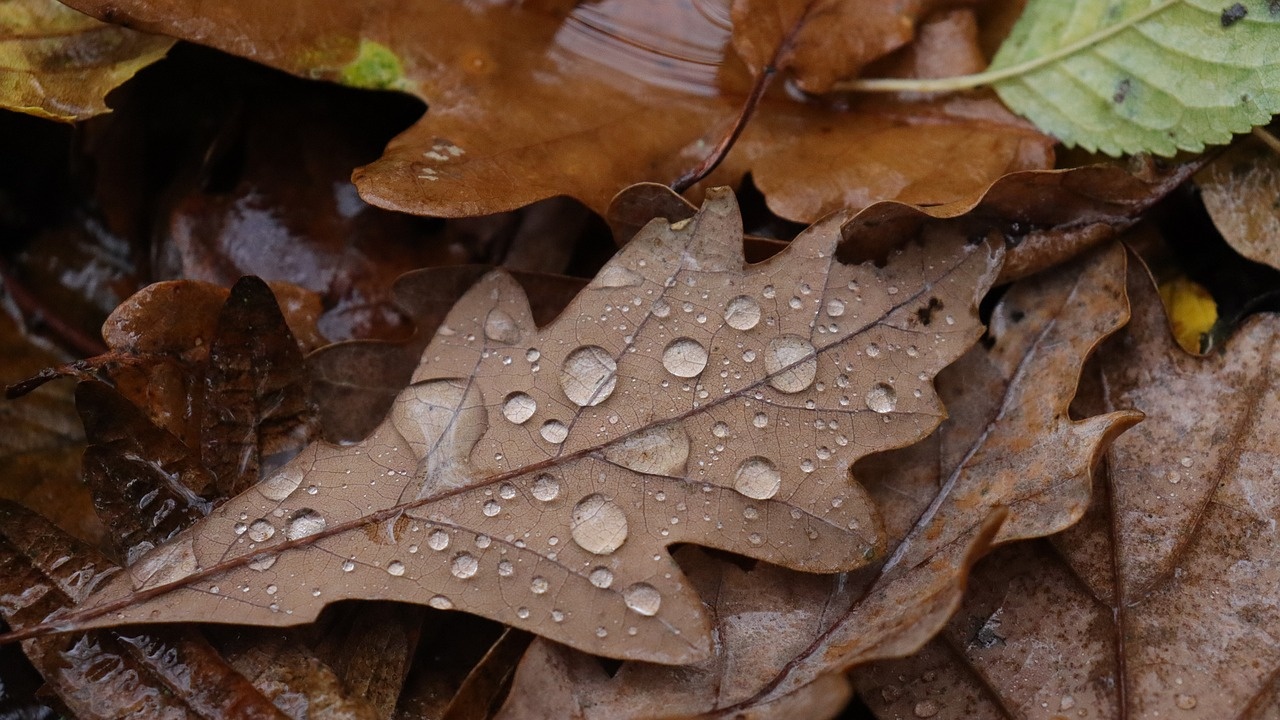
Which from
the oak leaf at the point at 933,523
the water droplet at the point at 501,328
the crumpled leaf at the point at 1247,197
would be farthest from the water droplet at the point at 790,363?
the crumpled leaf at the point at 1247,197

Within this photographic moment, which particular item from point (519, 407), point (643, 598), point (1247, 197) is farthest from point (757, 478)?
point (1247, 197)

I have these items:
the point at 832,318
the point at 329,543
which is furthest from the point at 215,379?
the point at 832,318

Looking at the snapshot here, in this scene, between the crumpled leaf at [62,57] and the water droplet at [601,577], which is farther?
the crumpled leaf at [62,57]

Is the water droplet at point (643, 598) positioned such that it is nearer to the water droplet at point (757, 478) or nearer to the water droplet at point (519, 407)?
the water droplet at point (757, 478)

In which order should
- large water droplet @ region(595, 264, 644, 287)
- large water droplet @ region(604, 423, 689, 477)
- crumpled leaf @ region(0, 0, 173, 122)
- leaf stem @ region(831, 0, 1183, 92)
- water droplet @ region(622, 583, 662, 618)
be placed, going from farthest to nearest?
leaf stem @ region(831, 0, 1183, 92), crumpled leaf @ region(0, 0, 173, 122), large water droplet @ region(595, 264, 644, 287), large water droplet @ region(604, 423, 689, 477), water droplet @ region(622, 583, 662, 618)

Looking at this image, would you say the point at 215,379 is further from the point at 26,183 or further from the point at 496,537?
the point at 26,183

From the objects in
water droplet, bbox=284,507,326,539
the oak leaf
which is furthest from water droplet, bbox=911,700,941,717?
water droplet, bbox=284,507,326,539

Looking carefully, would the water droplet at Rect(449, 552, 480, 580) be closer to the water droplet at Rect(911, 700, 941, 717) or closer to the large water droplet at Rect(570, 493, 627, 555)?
the large water droplet at Rect(570, 493, 627, 555)
